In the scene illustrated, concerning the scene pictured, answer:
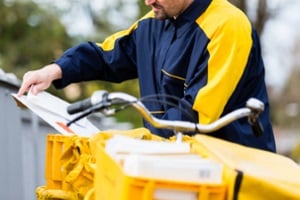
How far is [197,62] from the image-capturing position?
4039mm

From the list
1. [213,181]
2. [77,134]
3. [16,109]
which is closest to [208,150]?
[213,181]

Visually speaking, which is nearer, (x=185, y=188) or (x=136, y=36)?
(x=185, y=188)

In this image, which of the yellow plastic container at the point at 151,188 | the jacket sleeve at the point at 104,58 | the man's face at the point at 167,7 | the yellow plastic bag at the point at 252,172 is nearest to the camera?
the yellow plastic container at the point at 151,188

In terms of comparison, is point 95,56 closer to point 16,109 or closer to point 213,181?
point 16,109

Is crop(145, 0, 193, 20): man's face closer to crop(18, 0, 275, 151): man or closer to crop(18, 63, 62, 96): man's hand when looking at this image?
crop(18, 0, 275, 151): man

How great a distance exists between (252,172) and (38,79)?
164 cm

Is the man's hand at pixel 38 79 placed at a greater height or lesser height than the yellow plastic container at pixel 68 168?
greater

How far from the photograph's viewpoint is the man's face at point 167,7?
4074mm

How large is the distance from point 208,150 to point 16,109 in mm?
2871

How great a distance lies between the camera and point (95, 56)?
466 cm

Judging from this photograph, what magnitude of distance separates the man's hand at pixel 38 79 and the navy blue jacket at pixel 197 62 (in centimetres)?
10

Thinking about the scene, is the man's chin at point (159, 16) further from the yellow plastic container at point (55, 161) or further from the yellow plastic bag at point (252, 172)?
the yellow plastic bag at point (252, 172)

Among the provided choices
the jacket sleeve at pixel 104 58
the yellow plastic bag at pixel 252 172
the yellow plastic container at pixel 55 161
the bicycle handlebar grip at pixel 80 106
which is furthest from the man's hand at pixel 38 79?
the yellow plastic bag at pixel 252 172

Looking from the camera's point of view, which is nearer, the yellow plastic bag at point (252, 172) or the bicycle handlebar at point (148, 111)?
the yellow plastic bag at point (252, 172)
